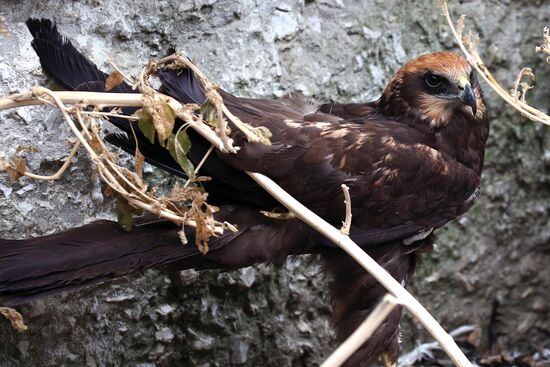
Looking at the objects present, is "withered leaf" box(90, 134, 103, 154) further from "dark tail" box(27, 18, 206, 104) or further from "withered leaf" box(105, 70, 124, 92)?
"dark tail" box(27, 18, 206, 104)

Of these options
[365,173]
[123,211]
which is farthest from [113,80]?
[365,173]

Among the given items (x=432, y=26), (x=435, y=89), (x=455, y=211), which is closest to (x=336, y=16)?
(x=432, y=26)

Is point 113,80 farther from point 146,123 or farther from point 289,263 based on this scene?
point 289,263

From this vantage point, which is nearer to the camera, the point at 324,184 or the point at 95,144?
the point at 95,144

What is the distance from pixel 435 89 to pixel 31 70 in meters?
1.52

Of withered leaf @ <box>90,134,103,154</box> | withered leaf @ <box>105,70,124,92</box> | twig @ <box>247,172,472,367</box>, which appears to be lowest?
twig @ <box>247,172,472,367</box>

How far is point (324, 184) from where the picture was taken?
3229mm

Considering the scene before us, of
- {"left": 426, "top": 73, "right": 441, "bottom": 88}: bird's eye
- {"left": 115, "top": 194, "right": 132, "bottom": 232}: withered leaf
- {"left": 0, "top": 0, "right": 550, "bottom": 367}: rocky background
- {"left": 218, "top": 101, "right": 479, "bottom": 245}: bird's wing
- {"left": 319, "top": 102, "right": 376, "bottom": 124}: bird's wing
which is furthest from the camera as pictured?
{"left": 319, "top": 102, "right": 376, "bottom": 124}: bird's wing

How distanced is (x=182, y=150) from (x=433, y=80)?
1.27m

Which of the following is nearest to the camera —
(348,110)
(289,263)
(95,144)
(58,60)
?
(95,144)

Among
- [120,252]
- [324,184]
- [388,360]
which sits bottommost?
[388,360]

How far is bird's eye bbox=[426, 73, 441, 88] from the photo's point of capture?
353 centimetres

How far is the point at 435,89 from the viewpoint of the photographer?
11.6 feet

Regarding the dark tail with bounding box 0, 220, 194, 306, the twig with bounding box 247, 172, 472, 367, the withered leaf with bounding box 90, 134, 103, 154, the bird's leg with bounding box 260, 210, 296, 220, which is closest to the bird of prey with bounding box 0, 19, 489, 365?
the dark tail with bounding box 0, 220, 194, 306
